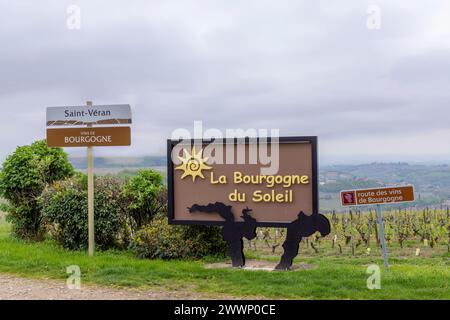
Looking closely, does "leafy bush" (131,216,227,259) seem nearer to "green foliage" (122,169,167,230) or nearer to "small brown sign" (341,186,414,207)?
"green foliage" (122,169,167,230)

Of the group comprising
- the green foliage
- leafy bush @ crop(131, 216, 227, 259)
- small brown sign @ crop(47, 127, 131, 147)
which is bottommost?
leafy bush @ crop(131, 216, 227, 259)

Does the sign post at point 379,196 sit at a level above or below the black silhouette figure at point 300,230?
above

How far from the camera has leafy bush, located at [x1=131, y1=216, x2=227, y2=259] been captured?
11617mm

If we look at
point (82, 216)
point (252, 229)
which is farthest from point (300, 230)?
point (82, 216)

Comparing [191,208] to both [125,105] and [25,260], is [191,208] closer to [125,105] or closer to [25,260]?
[125,105]

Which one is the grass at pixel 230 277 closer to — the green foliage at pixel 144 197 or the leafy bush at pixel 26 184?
the green foliage at pixel 144 197

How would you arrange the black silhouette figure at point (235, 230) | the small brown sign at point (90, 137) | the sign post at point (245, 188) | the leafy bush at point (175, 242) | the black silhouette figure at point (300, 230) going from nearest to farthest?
the black silhouette figure at point (300, 230), the sign post at point (245, 188), the black silhouette figure at point (235, 230), the leafy bush at point (175, 242), the small brown sign at point (90, 137)

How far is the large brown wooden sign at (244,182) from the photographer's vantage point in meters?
10.5

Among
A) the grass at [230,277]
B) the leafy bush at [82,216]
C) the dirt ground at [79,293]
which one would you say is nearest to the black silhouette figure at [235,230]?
the grass at [230,277]

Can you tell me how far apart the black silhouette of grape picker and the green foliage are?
2.06 m

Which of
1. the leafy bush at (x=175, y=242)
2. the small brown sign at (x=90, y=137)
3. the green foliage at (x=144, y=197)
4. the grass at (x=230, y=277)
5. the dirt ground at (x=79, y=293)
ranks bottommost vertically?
the dirt ground at (x=79, y=293)

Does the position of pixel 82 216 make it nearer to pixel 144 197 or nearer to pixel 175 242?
pixel 144 197

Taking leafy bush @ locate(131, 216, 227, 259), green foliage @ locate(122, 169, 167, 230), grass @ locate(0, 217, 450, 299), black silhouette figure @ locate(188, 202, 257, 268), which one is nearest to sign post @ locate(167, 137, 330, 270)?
black silhouette figure @ locate(188, 202, 257, 268)

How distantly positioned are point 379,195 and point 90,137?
21.4 ft
